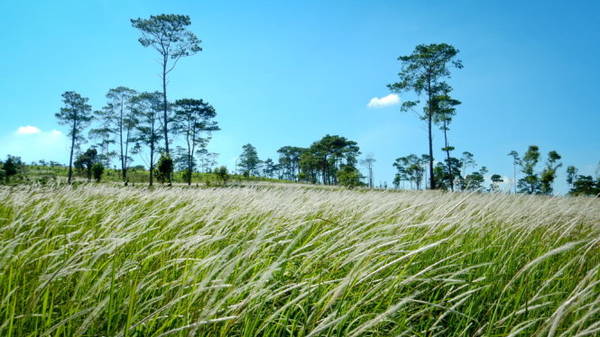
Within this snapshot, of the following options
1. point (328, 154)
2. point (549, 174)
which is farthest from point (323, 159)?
point (549, 174)

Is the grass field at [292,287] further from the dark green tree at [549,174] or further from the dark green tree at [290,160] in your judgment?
the dark green tree at [290,160]

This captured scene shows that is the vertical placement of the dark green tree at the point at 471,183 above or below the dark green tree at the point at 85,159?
below

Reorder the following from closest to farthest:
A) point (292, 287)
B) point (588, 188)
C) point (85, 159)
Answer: point (292, 287) → point (588, 188) → point (85, 159)

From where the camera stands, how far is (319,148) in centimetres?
6150

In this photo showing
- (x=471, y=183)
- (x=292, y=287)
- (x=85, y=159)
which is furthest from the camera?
(x=85, y=159)

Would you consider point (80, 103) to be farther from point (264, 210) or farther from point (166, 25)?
point (264, 210)

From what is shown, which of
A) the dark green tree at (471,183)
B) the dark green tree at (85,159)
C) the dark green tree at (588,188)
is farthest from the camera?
the dark green tree at (85,159)

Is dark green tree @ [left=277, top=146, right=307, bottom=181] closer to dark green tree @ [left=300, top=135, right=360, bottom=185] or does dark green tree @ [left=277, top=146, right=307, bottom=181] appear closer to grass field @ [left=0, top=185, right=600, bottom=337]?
dark green tree @ [left=300, top=135, right=360, bottom=185]

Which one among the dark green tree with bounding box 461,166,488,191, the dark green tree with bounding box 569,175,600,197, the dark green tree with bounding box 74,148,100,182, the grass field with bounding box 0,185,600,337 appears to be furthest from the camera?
the dark green tree with bounding box 74,148,100,182

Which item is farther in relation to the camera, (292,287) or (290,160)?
(290,160)

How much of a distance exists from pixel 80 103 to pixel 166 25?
81.6 feet

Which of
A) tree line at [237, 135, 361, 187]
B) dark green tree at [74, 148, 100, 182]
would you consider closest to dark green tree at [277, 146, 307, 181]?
tree line at [237, 135, 361, 187]

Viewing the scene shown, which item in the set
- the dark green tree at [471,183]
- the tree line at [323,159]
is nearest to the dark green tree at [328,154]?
the tree line at [323,159]

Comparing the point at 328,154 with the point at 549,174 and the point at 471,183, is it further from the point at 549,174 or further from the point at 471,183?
the point at 471,183
